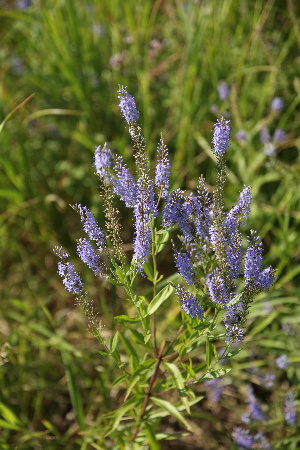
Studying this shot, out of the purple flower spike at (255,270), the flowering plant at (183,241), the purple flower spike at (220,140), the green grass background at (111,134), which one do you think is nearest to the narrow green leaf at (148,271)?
the flowering plant at (183,241)

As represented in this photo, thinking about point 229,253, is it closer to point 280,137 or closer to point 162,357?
point 162,357

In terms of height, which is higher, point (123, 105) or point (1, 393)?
point (123, 105)

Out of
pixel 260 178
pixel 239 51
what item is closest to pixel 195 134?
pixel 260 178

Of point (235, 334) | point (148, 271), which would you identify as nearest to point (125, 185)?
point (148, 271)

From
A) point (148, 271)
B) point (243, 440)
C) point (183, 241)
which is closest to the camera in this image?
point (183, 241)

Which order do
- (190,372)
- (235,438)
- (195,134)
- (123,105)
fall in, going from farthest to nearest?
(195,134), (235,438), (190,372), (123,105)

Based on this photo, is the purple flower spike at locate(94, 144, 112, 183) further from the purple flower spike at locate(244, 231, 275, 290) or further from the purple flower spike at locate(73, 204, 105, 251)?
the purple flower spike at locate(244, 231, 275, 290)

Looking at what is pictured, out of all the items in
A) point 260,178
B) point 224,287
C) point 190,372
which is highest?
point 260,178

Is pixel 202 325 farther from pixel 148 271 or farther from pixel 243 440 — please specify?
pixel 243 440

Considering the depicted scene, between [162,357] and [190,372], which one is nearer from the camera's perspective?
[190,372]
